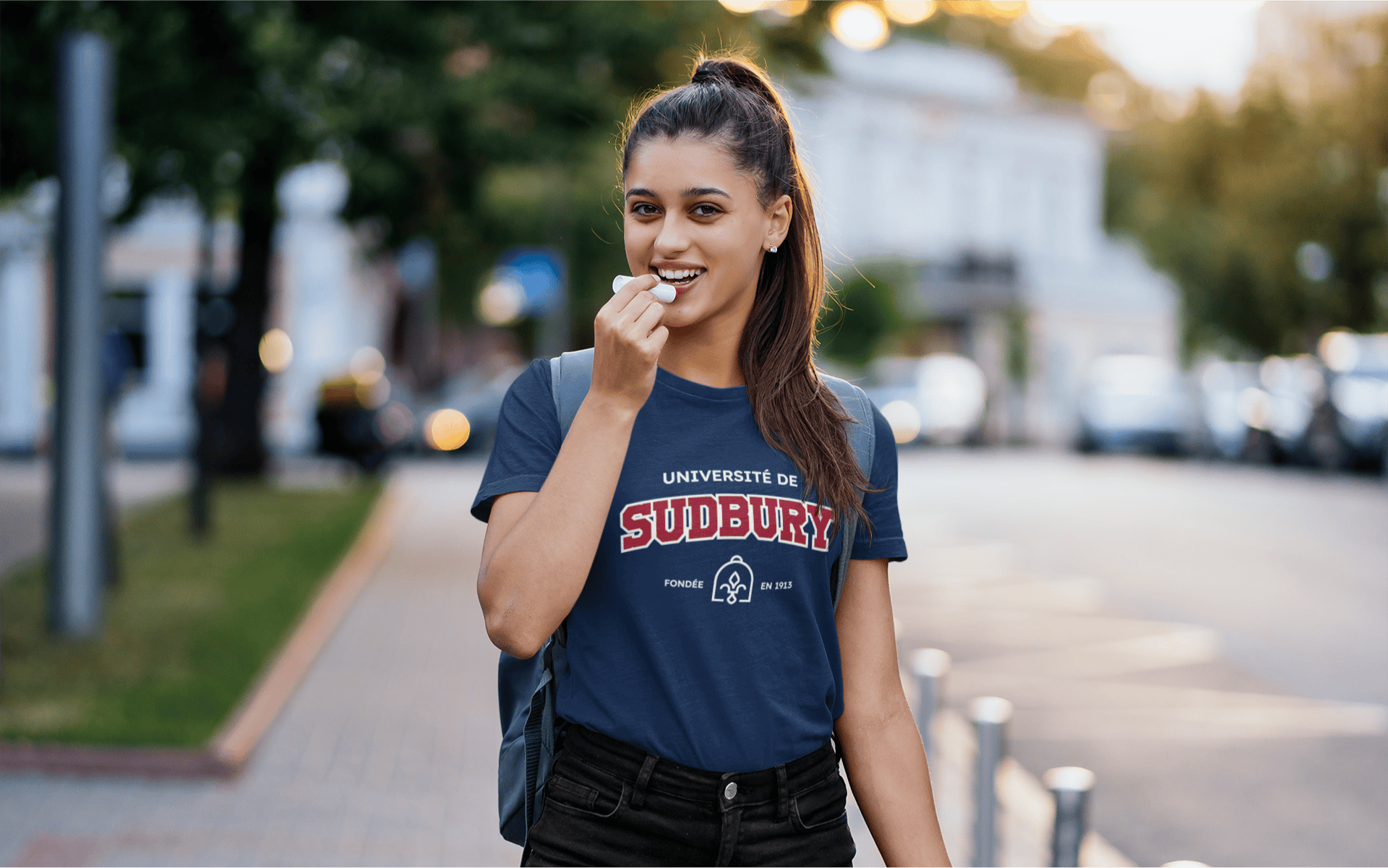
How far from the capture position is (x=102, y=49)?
886 cm

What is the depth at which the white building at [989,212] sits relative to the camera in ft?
166

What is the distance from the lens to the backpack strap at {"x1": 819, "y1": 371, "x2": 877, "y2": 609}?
233 centimetres

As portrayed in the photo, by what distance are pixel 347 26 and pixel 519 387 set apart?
28.9 ft

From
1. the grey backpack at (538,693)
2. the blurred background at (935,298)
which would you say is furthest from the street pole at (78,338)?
the grey backpack at (538,693)

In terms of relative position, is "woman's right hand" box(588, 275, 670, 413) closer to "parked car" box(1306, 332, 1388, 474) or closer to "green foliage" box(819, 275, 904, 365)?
"parked car" box(1306, 332, 1388, 474)

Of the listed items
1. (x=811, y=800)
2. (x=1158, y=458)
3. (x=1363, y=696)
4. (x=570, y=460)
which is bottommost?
(x=1158, y=458)

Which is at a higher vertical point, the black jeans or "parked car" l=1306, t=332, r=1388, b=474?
the black jeans

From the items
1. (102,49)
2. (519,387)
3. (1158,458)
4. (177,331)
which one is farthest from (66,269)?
Answer: (1158,458)

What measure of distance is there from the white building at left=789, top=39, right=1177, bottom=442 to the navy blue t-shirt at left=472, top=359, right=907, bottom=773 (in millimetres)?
45739

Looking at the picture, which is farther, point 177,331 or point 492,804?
point 177,331

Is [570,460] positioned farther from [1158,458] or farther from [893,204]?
[893,204]

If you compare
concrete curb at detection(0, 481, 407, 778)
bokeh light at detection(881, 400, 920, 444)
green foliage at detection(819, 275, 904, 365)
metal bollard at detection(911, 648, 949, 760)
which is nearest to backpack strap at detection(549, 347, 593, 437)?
metal bollard at detection(911, 648, 949, 760)

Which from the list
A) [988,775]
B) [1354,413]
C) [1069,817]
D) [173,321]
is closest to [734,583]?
[1069,817]

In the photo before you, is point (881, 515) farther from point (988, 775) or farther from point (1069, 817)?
point (988, 775)
